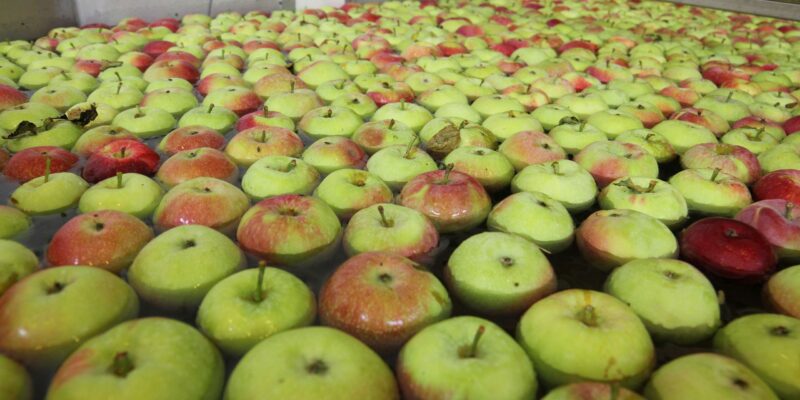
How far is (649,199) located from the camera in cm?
265

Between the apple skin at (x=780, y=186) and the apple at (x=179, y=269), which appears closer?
the apple at (x=179, y=269)

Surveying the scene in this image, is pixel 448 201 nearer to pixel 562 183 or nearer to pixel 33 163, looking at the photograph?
pixel 562 183

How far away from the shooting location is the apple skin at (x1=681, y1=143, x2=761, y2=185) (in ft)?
10.2

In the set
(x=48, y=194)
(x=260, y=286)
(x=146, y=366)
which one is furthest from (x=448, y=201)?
(x=48, y=194)

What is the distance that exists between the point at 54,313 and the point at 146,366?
44 cm

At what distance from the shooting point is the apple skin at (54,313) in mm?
1664

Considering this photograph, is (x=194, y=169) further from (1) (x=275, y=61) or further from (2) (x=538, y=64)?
(2) (x=538, y=64)

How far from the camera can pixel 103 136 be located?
308 centimetres

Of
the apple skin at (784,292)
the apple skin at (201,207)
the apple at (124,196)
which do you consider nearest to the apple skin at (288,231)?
the apple skin at (201,207)

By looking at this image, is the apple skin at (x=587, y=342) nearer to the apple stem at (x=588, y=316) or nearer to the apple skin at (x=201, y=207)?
the apple stem at (x=588, y=316)

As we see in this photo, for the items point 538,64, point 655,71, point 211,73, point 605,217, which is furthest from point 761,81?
point 211,73

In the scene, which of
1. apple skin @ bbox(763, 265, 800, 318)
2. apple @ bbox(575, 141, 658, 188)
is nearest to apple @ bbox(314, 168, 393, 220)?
apple @ bbox(575, 141, 658, 188)

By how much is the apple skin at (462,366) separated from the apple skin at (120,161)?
1936mm

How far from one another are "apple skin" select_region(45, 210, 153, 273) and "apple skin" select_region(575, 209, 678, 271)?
1938 mm
